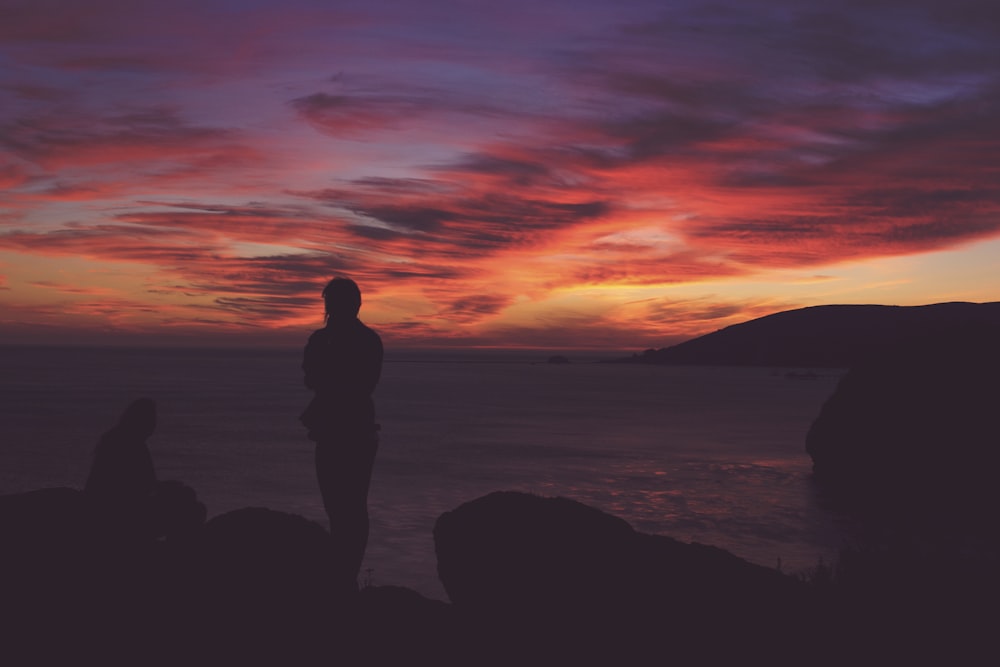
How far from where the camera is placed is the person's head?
6906 millimetres

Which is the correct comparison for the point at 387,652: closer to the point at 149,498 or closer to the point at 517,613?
the point at 517,613

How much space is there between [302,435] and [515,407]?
33402mm

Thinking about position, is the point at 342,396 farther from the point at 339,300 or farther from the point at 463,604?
the point at 463,604

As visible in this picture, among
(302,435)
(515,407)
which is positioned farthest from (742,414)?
(302,435)

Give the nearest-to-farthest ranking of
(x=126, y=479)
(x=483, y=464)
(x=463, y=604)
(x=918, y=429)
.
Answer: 1. (x=126, y=479)
2. (x=463, y=604)
3. (x=918, y=429)
4. (x=483, y=464)

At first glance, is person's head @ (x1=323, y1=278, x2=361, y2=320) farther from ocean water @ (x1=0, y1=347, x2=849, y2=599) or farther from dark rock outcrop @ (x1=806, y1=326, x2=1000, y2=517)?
dark rock outcrop @ (x1=806, y1=326, x2=1000, y2=517)

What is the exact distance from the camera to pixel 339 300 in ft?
22.7

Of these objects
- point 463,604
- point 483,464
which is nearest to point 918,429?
point 483,464

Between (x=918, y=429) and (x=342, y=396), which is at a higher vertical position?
(x=342, y=396)

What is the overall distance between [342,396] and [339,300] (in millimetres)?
848

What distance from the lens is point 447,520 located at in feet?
A: 32.3

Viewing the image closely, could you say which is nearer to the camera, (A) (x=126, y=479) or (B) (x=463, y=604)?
(A) (x=126, y=479)

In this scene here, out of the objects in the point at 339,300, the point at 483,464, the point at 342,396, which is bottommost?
the point at 483,464

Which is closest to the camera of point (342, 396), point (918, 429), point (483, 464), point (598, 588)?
point (342, 396)
